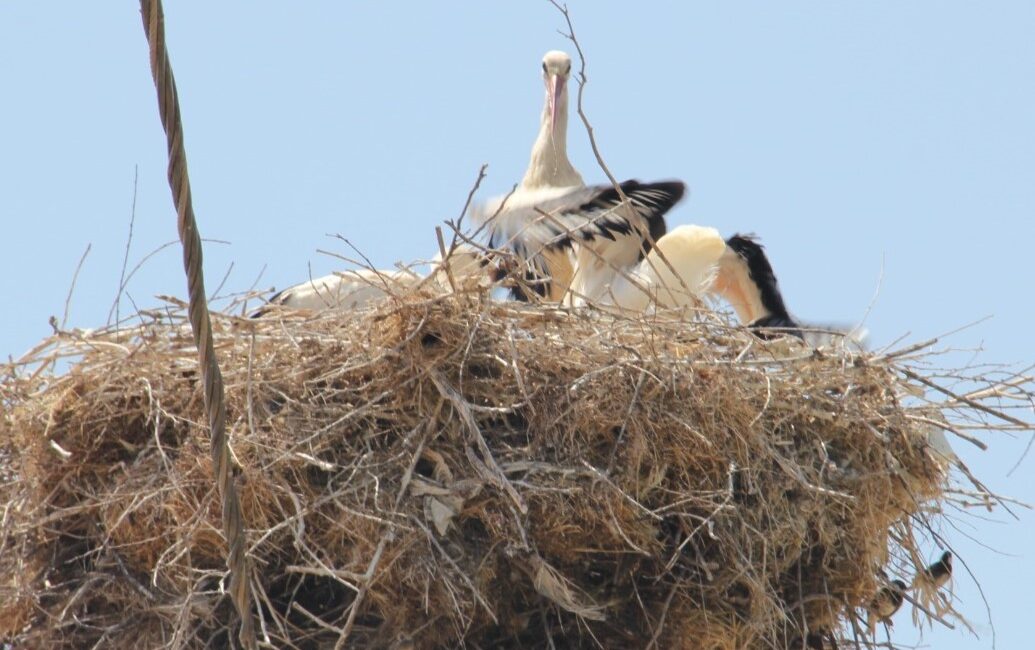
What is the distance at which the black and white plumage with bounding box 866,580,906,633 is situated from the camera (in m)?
6.50

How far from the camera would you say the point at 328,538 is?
5.84m

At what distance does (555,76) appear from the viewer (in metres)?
9.90

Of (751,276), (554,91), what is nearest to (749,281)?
(751,276)

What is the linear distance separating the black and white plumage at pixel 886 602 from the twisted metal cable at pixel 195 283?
2.23 m

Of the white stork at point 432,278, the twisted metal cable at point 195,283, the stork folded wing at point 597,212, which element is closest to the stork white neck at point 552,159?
the stork folded wing at point 597,212

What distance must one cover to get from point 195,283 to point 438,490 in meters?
1.25

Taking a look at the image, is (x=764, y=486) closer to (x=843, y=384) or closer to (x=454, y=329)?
(x=843, y=384)

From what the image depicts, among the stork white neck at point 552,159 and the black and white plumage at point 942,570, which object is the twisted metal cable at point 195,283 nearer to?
the black and white plumage at point 942,570

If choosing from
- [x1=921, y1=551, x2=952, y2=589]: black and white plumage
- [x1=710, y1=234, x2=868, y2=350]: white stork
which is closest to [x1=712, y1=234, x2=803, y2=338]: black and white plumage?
[x1=710, y1=234, x2=868, y2=350]: white stork

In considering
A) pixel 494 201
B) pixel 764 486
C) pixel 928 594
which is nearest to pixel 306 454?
pixel 764 486

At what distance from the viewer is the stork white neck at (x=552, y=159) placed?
9492mm

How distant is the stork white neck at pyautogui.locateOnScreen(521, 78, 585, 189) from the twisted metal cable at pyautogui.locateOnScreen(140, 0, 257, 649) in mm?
4620

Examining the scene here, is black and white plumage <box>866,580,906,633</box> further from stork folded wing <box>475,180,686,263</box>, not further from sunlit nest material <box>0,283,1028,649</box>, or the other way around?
stork folded wing <box>475,180,686,263</box>

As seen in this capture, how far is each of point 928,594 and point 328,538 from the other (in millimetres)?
1904
